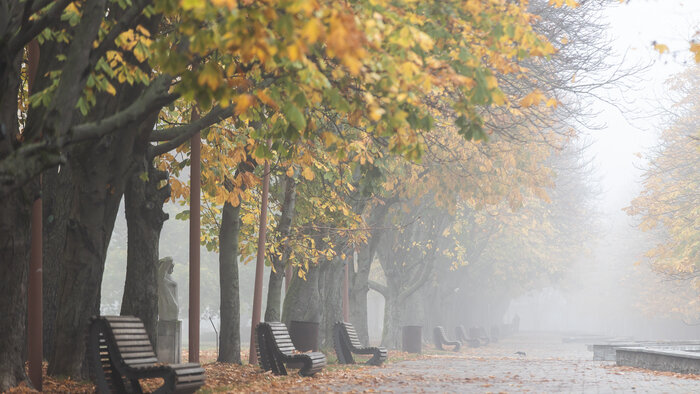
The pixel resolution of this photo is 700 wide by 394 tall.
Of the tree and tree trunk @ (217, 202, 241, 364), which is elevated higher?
the tree

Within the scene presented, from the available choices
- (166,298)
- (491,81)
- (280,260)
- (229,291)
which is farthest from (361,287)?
(491,81)

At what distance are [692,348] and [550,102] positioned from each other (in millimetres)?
23007

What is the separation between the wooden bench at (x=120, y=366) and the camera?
9.49 metres

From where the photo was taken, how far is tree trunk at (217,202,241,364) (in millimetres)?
16750

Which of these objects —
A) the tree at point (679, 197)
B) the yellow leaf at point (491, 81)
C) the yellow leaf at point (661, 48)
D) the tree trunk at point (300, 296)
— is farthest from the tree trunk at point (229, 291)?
the tree at point (679, 197)

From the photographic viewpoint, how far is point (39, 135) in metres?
8.29

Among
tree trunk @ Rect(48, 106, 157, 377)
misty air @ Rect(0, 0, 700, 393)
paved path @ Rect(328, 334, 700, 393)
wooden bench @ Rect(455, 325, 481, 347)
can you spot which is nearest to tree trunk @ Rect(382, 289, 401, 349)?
misty air @ Rect(0, 0, 700, 393)

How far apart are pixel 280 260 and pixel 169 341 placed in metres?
3.93

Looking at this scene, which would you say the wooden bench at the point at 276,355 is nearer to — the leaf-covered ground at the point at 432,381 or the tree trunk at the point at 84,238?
the leaf-covered ground at the point at 432,381

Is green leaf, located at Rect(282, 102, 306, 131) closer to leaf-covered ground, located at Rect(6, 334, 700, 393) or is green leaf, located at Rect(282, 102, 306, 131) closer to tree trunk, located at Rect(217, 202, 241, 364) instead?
leaf-covered ground, located at Rect(6, 334, 700, 393)

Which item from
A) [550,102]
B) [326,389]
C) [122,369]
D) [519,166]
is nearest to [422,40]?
[550,102]

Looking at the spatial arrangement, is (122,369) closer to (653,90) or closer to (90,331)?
(90,331)

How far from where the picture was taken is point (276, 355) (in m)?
14.5

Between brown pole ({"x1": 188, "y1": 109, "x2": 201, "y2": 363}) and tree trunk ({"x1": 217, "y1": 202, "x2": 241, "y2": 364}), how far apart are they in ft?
13.5
